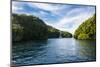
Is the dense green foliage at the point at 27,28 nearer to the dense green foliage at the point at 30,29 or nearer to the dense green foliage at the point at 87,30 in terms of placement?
the dense green foliage at the point at 30,29

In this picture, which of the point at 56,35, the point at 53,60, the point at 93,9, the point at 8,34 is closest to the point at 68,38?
the point at 56,35

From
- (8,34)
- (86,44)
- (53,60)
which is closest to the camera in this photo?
(8,34)

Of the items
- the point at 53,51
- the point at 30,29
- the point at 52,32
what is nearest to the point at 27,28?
the point at 30,29

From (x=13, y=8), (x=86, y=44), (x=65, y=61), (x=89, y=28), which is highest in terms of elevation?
(x=13, y=8)

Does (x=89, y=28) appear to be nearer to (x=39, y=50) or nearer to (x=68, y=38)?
(x=68, y=38)

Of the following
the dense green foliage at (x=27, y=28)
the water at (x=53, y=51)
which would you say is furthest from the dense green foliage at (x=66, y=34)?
the dense green foliage at (x=27, y=28)

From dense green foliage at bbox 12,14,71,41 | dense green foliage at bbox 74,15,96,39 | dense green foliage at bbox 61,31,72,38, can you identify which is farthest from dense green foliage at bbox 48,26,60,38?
dense green foliage at bbox 74,15,96,39

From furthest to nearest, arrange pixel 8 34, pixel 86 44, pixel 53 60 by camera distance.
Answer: pixel 86 44
pixel 53 60
pixel 8 34
